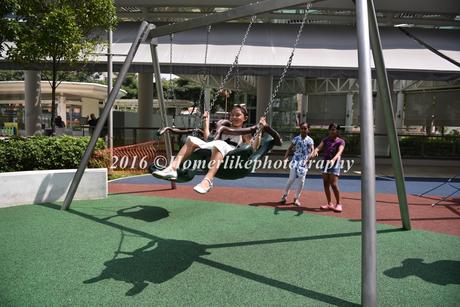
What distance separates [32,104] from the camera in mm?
14789

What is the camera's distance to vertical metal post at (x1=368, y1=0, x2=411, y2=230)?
188 inches

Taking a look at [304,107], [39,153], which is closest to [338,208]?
[39,153]

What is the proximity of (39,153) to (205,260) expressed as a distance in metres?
4.59

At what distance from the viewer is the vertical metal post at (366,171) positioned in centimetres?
336

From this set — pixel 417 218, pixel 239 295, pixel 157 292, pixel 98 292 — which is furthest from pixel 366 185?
pixel 417 218

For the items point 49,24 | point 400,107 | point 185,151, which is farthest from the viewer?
point 400,107

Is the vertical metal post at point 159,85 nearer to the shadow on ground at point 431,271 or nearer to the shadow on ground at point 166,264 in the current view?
the shadow on ground at point 166,264

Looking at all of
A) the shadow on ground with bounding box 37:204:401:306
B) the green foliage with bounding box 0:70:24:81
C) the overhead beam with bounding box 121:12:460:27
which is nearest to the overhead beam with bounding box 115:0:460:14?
the overhead beam with bounding box 121:12:460:27

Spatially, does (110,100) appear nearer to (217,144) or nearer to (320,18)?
(217,144)

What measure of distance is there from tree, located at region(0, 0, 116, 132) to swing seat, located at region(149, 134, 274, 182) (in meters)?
5.41

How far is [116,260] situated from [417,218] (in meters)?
5.03

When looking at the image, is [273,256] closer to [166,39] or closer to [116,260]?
[116,260]

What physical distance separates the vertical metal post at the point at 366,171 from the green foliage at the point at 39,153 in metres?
5.92

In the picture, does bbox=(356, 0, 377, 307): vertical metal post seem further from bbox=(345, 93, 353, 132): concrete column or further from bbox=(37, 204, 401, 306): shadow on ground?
bbox=(345, 93, 353, 132): concrete column
